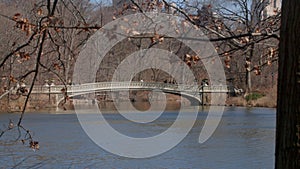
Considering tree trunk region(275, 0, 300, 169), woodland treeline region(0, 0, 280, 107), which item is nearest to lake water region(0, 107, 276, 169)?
woodland treeline region(0, 0, 280, 107)

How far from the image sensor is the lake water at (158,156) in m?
11.0

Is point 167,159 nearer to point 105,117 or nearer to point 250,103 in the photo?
point 105,117

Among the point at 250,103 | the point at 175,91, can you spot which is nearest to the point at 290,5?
the point at 250,103

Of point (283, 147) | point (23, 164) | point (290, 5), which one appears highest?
point (290, 5)

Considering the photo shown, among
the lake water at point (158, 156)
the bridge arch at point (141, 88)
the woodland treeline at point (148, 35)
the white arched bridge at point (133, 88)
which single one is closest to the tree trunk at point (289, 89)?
the woodland treeline at point (148, 35)

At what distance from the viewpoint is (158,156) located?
1195 centimetres

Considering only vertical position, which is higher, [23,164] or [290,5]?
[290,5]

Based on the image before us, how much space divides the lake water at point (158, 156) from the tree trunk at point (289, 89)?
5.93 meters

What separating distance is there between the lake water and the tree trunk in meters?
5.93

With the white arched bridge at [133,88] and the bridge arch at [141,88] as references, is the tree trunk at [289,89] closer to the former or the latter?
the white arched bridge at [133,88]

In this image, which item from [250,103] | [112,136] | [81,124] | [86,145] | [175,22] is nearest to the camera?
[175,22]

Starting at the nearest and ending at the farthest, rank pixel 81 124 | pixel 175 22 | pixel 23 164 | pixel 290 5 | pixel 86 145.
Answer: pixel 290 5 → pixel 175 22 → pixel 23 164 → pixel 86 145 → pixel 81 124

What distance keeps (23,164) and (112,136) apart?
16.7 feet

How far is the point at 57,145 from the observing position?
13758mm
